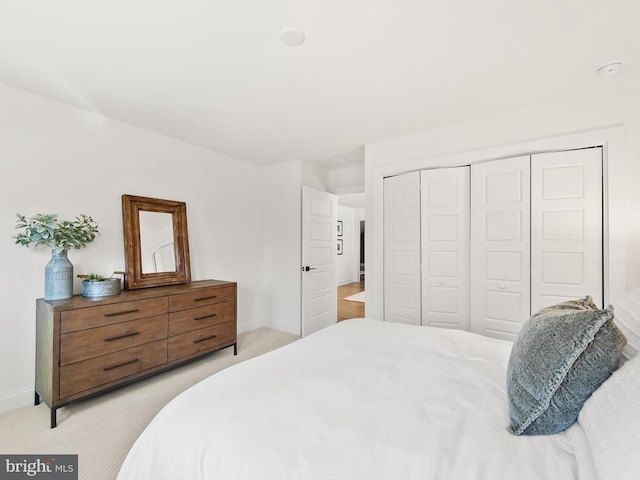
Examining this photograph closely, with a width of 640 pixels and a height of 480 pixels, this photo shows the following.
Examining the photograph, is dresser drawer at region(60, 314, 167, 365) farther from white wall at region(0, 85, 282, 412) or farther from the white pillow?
the white pillow

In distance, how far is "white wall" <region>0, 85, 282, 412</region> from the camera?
2.25 meters

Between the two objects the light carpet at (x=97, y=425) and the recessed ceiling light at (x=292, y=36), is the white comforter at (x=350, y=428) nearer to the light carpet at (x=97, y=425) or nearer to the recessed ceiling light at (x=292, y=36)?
the light carpet at (x=97, y=425)

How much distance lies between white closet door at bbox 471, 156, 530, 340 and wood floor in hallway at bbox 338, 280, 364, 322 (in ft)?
8.70

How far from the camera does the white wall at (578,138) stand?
7.25ft

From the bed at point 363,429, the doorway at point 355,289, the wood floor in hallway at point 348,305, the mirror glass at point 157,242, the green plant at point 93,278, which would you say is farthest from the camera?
the doorway at point 355,289

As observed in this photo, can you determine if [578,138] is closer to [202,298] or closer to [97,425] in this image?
[202,298]

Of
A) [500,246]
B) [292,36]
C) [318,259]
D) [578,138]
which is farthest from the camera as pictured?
[318,259]

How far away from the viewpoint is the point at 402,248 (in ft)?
10.8

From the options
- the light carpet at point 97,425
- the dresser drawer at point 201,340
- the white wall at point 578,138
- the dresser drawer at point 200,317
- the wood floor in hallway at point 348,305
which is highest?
the white wall at point 578,138

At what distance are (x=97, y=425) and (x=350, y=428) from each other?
2.12 m

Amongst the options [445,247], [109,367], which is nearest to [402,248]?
[445,247]

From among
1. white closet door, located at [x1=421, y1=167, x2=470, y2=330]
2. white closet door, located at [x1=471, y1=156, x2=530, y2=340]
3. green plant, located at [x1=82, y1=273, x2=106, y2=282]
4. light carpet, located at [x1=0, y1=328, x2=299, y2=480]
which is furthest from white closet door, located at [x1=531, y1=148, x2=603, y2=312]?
green plant, located at [x1=82, y1=273, x2=106, y2=282]

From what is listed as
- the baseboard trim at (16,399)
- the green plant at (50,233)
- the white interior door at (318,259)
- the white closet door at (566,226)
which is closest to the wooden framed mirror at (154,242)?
the green plant at (50,233)

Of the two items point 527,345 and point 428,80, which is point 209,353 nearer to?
point 527,345
